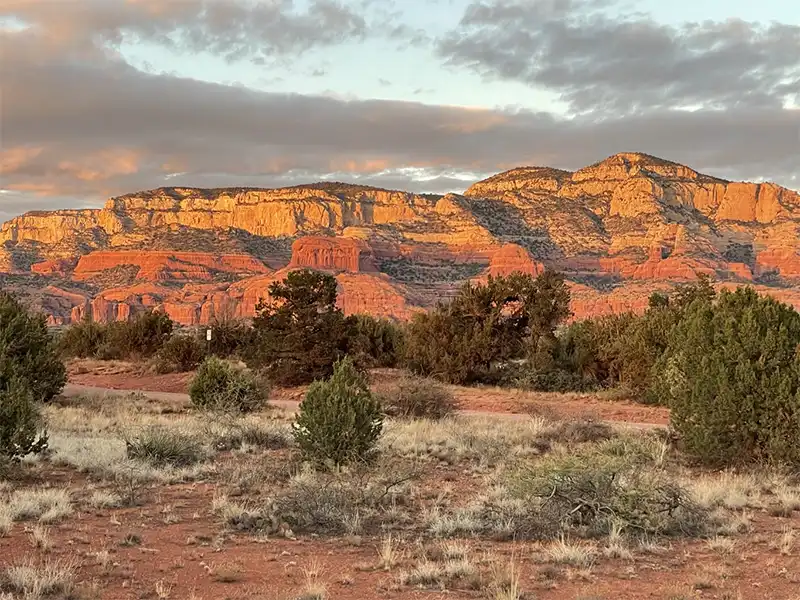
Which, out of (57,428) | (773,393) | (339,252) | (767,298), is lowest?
(57,428)

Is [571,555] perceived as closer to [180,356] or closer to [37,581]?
[37,581]

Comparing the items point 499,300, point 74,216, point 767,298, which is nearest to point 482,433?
point 767,298

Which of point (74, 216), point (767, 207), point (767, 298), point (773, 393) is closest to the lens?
point (773, 393)

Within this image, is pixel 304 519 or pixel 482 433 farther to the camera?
pixel 482 433

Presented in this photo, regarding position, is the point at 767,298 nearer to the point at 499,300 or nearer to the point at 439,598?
the point at 439,598

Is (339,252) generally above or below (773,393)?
above

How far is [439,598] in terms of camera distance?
6.44m

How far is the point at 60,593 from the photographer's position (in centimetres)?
618

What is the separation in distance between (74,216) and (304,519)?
185444mm

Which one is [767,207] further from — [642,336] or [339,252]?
[642,336]

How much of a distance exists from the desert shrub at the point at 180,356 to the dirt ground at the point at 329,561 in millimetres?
27845

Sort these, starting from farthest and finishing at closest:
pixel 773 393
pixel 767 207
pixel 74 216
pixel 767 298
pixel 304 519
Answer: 1. pixel 74 216
2. pixel 767 207
3. pixel 767 298
4. pixel 773 393
5. pixel 304 519

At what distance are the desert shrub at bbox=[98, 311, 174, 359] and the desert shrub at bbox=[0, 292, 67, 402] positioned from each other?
20.0 meters

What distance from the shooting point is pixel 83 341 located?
48.6 meters
